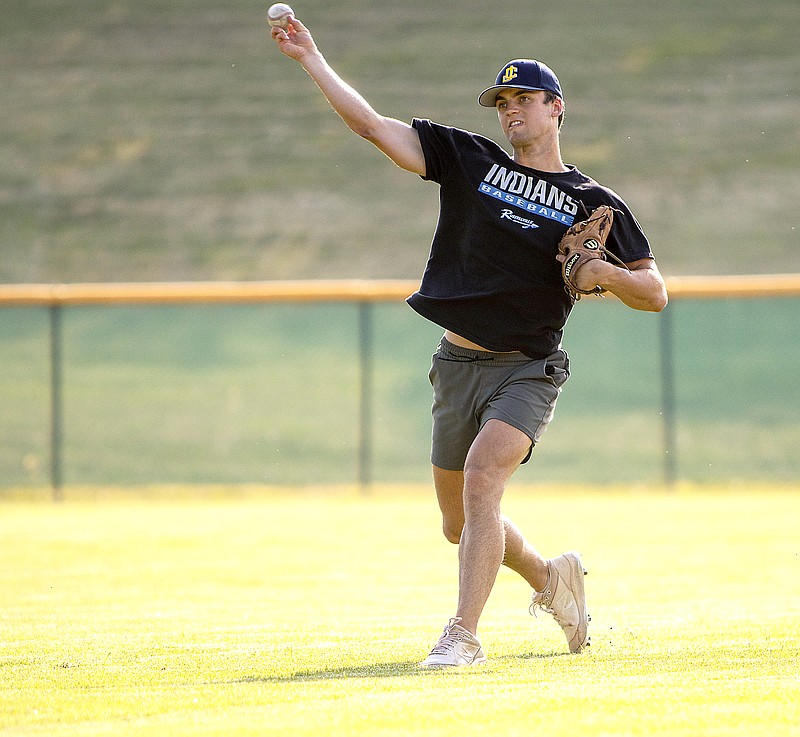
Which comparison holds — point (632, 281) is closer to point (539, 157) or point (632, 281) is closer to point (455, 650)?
point (539, 157)

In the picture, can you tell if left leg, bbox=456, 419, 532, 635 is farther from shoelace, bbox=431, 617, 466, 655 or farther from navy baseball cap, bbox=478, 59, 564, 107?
navy baseball cap, bbox=478, 59, 564, 107

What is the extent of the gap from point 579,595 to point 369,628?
98cm

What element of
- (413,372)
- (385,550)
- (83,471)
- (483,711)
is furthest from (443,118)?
(483,711)

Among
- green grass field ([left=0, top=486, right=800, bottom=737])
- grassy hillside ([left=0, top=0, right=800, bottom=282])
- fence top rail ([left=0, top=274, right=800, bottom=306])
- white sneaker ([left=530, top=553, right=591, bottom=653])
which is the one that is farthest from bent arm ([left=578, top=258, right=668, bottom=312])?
grassy hillside ([left=0, top=0, right=800, bottom=282])

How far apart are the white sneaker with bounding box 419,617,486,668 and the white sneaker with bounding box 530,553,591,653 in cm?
63

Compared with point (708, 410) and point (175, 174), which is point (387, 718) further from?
point (175, 174)

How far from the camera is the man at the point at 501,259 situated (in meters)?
5.54

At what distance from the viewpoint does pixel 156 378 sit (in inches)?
620

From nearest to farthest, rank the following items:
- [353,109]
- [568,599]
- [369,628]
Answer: [353,109], [568,599], [369,628]

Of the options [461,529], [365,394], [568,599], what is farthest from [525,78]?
[365,394]

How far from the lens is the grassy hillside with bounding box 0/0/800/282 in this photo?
24.9 meters

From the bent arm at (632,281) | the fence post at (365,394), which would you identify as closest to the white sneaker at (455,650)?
the bent arm at (632,281)

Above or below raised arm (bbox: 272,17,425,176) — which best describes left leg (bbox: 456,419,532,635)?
below

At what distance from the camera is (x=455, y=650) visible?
5.10m
